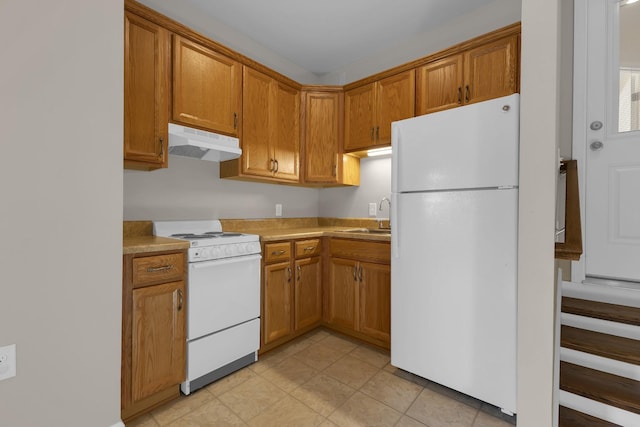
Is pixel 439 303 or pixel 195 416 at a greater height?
pixel 439 303

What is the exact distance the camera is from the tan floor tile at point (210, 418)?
1475mm

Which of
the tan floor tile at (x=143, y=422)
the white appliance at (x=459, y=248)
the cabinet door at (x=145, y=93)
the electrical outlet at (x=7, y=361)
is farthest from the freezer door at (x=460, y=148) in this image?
the electrical outlet at (x=7, y=361)

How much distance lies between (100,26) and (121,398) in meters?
1.82

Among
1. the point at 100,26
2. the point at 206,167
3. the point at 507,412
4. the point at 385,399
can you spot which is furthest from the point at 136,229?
the point at 507,412

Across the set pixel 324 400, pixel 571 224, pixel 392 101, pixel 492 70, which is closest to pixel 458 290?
pixel 571 224

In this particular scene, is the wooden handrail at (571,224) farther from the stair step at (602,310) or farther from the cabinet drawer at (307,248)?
the cabinet drawer at (307,248)

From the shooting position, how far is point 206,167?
243 centimetres

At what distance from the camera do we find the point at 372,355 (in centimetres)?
220

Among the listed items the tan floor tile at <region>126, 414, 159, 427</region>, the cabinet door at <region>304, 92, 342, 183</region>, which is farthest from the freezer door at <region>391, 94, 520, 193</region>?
the tan floor tile at <region>126, 414, 159, 427</region>

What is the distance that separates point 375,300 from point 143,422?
1613 millimetres

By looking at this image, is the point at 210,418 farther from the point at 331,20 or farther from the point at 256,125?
the point at 331,20

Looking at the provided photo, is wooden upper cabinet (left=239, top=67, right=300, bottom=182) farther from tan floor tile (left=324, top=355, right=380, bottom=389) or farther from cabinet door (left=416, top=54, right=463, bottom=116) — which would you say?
tan floor tile (left=324, top=355, right=380, bottom=389)

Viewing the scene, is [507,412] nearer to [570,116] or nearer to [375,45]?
[570,116]

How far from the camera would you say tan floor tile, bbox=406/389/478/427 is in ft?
4.90
